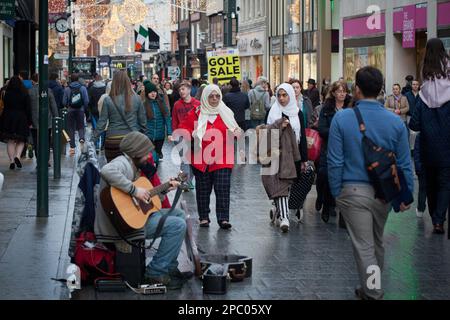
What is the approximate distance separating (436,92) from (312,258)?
9.12ft

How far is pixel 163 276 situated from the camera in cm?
984

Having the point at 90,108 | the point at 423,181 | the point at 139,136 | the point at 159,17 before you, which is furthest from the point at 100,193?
the point at 159,17

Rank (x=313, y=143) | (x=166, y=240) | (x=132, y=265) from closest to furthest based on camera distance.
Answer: (x=132, y=265) < (x=166, y=240) < (x=313, y=143)

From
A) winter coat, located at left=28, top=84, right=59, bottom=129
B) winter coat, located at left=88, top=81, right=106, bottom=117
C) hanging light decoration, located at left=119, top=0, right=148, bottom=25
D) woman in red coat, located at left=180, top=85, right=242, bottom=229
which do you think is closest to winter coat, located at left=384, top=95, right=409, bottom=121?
winter coat, located at left=28, top=84, right=59, bottom=129

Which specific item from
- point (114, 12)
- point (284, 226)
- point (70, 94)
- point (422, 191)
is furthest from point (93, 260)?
point (114, 12)

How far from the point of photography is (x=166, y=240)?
32.2ft

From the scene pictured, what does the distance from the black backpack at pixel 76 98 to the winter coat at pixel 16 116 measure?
6.43 m

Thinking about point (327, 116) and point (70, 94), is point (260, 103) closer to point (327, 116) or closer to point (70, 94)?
point (70, 94)

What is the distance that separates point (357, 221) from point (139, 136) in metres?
2.06

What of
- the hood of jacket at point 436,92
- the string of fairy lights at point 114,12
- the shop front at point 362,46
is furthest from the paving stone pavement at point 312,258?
the string of fairy lights at point 114,12

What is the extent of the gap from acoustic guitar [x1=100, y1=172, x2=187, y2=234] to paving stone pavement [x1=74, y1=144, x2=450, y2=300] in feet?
1.98

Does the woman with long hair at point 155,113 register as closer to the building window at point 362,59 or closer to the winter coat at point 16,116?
the winter coat at point 16,116

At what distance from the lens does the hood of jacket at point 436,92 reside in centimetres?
1301
